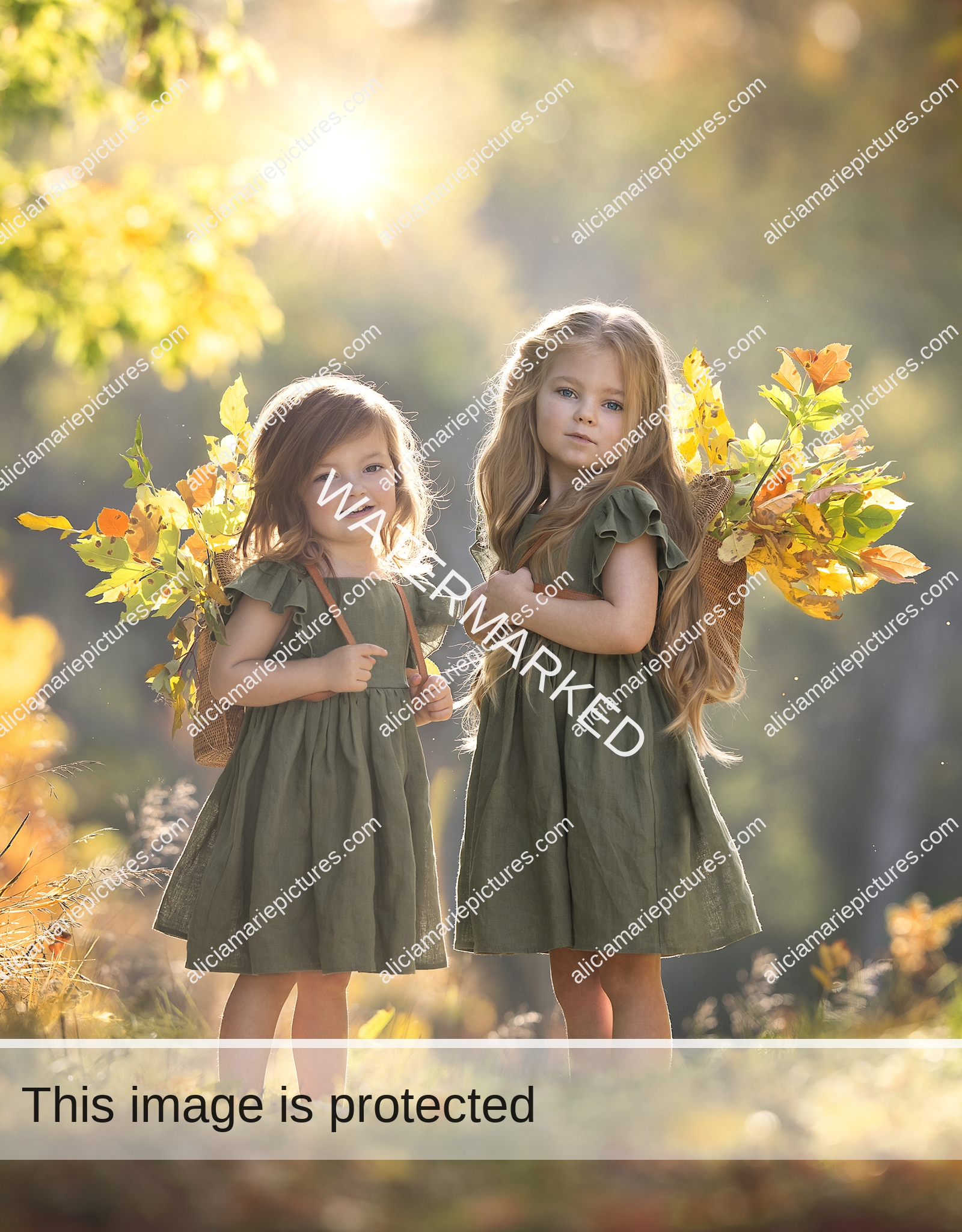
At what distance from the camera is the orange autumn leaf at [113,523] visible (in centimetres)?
180

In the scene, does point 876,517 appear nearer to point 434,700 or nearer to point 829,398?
point 829,398

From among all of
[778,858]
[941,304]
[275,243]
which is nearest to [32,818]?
[275,243]

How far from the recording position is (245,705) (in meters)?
1.85

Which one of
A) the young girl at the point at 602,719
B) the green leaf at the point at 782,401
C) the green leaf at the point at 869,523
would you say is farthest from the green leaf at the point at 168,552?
the green leaf at the point at 869,523

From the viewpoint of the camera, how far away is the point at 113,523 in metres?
1.82

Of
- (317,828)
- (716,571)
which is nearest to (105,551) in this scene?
(317,828)

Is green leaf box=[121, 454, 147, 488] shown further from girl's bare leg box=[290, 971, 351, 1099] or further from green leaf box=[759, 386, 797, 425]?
green leaf box=[759, 386, 797, 425]

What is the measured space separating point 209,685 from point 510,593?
60 cm

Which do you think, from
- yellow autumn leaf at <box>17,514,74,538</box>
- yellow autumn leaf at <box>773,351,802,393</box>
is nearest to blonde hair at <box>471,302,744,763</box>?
yellow autumn leaf at <box>773,351,802,393</box>

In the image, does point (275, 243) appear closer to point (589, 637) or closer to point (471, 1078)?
point (589, 637)

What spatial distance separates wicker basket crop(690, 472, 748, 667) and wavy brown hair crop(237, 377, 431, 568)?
23.1 inches

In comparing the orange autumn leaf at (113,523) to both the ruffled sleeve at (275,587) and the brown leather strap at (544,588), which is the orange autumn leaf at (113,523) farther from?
the brown leather strap at (544,588)

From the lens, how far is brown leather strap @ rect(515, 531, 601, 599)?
1.79 metres

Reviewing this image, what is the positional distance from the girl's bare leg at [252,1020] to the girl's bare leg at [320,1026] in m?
0.04
